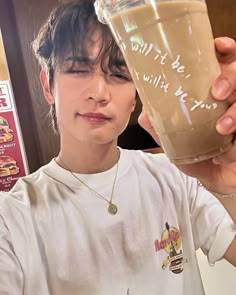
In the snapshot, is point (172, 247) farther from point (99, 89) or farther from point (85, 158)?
point (99, 89)

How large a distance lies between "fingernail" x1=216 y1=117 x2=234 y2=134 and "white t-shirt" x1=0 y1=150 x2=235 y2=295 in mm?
389

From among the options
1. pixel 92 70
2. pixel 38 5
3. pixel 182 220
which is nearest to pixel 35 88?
pixel 38 5

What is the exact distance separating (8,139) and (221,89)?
3.83 ft

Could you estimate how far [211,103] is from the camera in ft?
1.45

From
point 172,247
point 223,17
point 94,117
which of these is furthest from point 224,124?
point 223,17

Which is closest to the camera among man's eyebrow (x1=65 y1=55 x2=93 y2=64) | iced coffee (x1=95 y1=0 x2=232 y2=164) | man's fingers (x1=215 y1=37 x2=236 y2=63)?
iced coffee (x1=95 y1=0 x2=232 y2=164)

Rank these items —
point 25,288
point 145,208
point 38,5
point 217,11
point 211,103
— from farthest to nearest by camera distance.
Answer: point 217,11 → point 38,5 → point 145,208 → point 25,288 → point 211,103

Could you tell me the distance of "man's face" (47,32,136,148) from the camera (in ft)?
2.37

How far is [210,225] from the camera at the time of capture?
33.5 inches

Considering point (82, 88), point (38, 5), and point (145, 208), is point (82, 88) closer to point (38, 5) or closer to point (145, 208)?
point (145, 208)

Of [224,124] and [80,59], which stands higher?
[80,59]

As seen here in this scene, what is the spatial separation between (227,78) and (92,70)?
35 cm

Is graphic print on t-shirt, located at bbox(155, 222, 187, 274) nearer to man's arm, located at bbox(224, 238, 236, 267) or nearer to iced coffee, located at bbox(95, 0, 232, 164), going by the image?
man's arm, located at bbox(224, 238, 236, 267)

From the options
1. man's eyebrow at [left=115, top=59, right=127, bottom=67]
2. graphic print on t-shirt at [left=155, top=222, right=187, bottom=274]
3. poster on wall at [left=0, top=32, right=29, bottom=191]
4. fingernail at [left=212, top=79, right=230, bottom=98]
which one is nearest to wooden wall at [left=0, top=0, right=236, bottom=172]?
poster on wall at [left=0, top=32, right=29, bottom=191]
